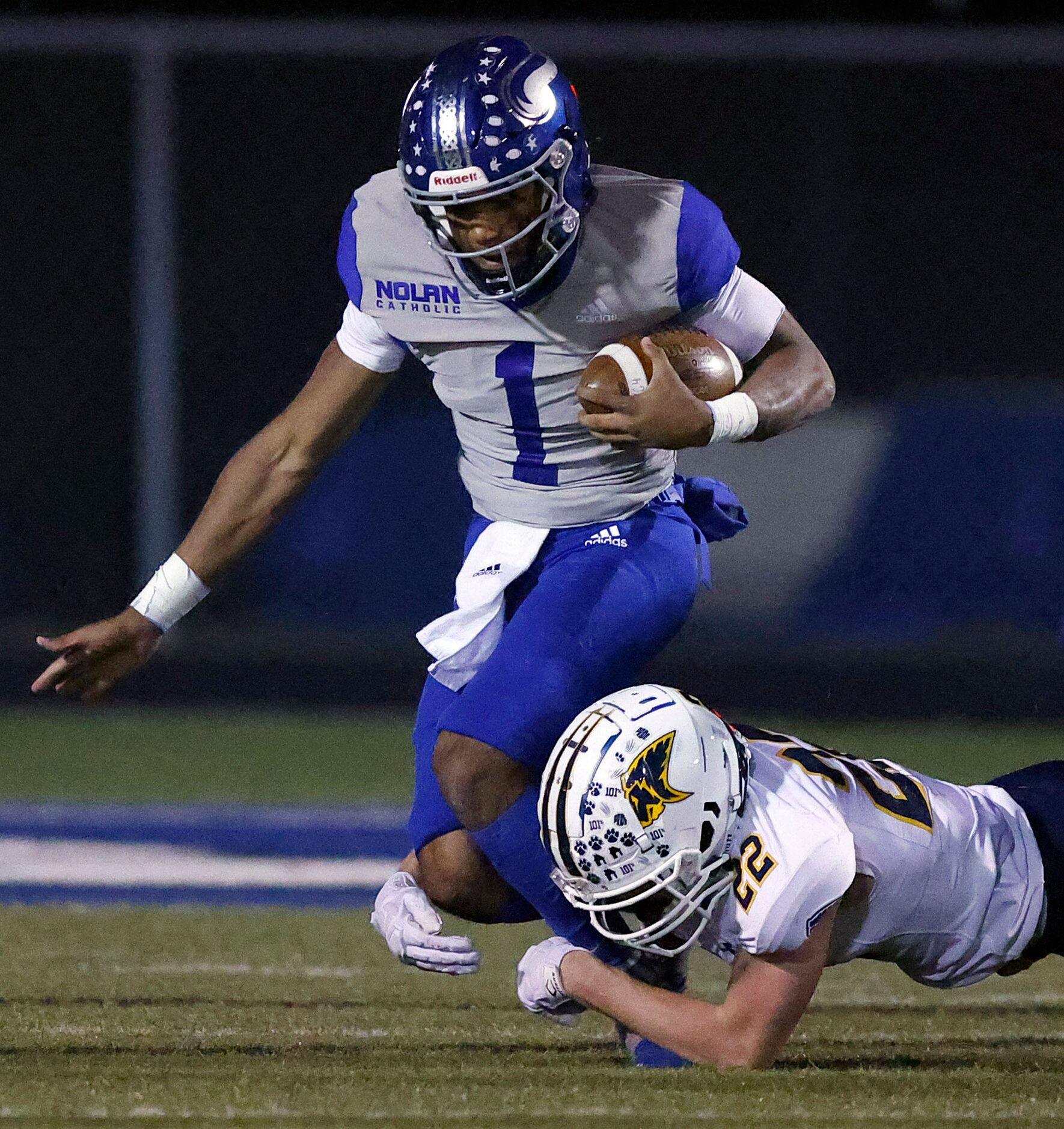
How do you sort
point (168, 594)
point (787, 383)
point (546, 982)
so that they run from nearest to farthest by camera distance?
point (546, 982) < point (787, 383) < point (168, 594)

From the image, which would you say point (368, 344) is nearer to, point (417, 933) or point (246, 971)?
point (417, 933)

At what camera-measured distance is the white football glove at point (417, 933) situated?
384 centimetres

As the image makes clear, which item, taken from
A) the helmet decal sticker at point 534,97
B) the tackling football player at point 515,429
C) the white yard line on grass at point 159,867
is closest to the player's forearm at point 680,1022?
the tackling football player at point 515,429

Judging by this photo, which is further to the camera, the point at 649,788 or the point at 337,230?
the point at 337,230

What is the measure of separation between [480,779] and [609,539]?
0.55 meters

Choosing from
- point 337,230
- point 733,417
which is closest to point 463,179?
point 733,417

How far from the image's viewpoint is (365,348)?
4.11m

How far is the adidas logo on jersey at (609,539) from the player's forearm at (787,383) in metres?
0.35

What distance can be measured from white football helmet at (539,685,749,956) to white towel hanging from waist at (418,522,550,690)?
2.33 ft

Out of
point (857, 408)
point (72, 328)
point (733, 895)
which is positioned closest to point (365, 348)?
point (733, 895)

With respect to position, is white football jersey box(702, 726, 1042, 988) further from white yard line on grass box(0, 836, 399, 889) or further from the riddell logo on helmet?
white yard line on grass box(0, 836, 399, 889)

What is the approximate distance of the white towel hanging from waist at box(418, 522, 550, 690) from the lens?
3.95m

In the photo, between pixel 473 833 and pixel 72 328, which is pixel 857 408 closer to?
pixel 72 328

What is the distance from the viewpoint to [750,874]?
3199mm
